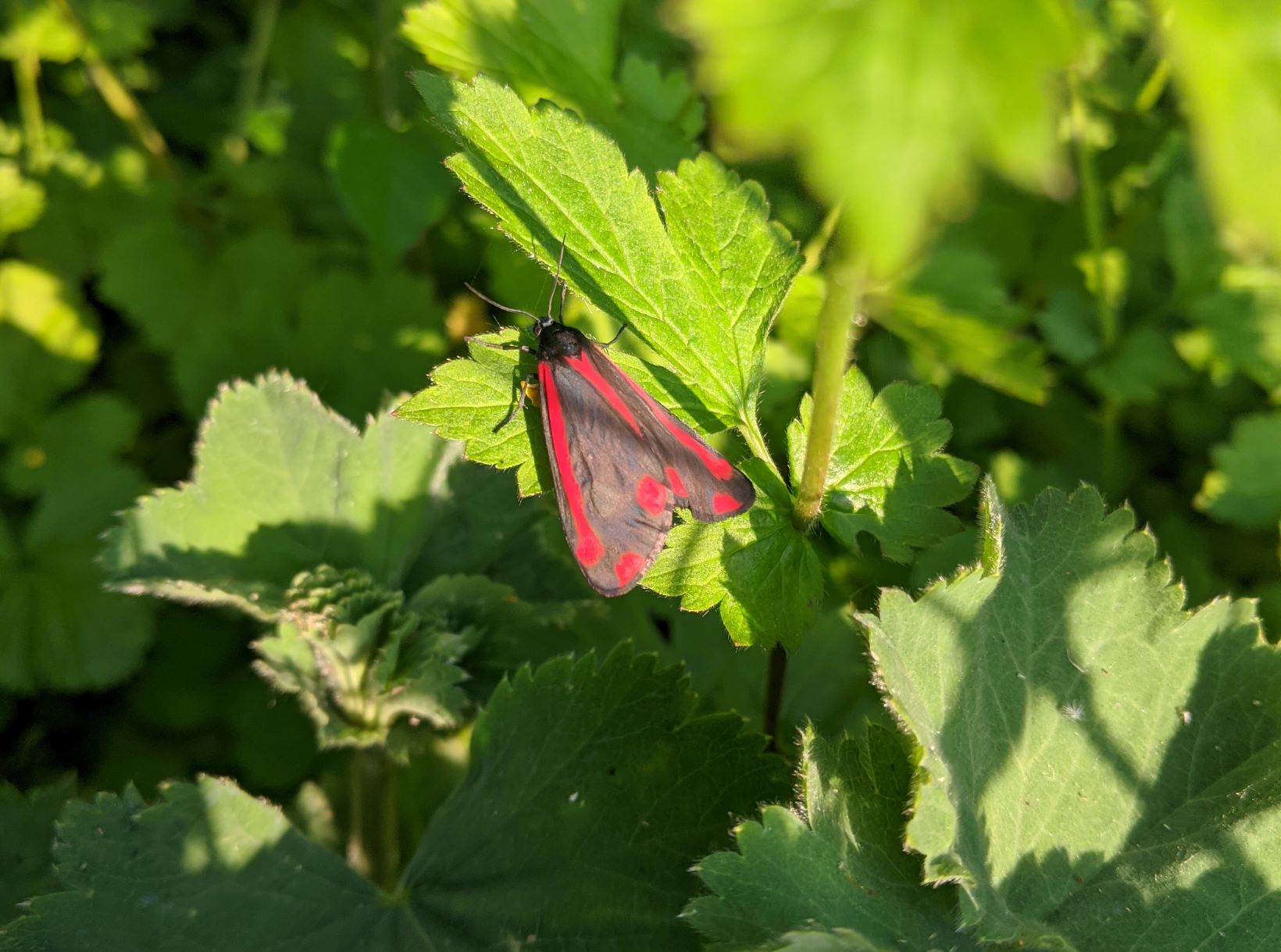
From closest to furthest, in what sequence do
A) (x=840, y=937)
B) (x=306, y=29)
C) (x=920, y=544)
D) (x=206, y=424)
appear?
(x=840, y=937) < (x=920, y=544) < (x=206, y=424) < (x=306, y=29)

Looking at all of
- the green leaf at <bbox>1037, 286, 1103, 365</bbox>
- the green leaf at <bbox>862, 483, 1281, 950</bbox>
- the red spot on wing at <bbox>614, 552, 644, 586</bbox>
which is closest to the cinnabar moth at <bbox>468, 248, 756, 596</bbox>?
the red spot on wing at <bbox>614, 552, 644, 586</bbox>

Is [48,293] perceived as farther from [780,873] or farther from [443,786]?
[780,873]

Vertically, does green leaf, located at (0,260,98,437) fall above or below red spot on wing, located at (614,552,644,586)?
below

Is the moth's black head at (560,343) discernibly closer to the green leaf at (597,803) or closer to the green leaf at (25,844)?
the green leaf at (597,803)

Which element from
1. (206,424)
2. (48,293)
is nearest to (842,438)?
(206,424)

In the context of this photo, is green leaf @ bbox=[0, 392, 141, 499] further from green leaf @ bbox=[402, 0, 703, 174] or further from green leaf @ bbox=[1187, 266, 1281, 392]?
green leaf @ bbox=[1187, 266, 1281, 392]
